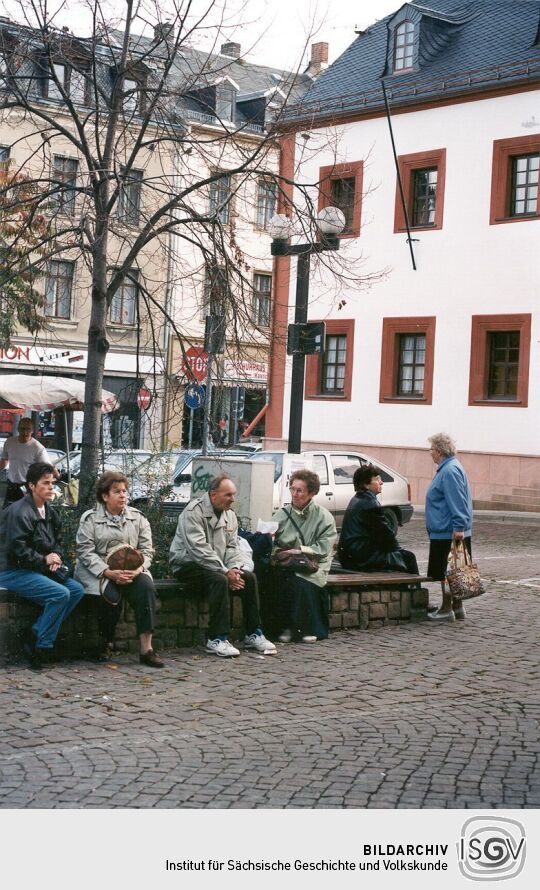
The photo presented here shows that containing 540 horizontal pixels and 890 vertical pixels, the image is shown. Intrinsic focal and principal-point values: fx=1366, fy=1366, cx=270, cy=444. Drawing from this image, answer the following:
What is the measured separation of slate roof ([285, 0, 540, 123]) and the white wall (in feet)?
1.69

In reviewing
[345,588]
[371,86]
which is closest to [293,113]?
[345,588]

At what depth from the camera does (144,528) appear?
392 inches

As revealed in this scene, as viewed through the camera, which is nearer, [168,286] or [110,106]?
[110,106]

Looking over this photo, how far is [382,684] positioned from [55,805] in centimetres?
375

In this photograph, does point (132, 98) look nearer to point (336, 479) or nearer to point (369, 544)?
point (369, 544)

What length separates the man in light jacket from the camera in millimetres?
10094

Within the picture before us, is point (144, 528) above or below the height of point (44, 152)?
below

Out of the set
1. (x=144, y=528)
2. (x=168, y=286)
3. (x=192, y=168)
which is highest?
(x=192, y=168)

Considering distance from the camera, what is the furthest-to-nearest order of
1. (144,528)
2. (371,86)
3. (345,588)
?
(371,86)
(345,588)
(144,528)

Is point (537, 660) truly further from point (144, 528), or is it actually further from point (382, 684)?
point (144, 528)

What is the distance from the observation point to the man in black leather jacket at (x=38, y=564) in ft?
30.3

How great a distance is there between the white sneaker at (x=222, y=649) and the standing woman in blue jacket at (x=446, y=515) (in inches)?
110

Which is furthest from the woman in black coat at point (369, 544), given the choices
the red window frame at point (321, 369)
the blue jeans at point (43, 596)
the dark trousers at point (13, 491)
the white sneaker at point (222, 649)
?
the red window frame at point (321, 369)

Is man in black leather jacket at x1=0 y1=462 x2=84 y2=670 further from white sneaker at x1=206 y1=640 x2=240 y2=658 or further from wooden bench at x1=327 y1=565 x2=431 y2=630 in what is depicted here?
wooden bench at x1=327 y1=565 x2=431 y2=630
